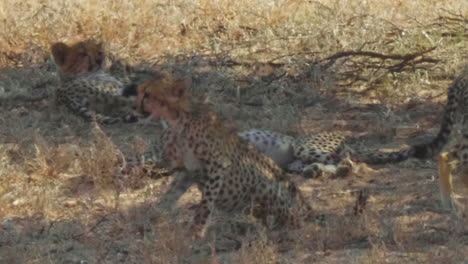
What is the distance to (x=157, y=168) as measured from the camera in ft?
22.3

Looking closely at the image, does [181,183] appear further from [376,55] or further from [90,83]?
[90,83]

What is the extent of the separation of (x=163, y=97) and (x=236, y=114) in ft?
9.07

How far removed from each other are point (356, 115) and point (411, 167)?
1.35 m

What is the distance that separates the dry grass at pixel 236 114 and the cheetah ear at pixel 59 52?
→ 14.1 inches

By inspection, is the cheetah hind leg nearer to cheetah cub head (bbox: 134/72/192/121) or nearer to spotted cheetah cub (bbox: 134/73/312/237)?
spotted cheetah cub (bbox: 134/73/312/237)

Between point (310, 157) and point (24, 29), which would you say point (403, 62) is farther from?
point (24, 29)

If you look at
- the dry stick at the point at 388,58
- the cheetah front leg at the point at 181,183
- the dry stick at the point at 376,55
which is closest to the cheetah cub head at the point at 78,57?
the dry stick at the point at 388,58

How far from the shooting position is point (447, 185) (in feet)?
19.9

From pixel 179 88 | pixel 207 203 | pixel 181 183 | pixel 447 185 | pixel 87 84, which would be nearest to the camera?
pixel 207 203

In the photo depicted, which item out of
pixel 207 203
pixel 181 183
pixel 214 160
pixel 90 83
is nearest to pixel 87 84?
pixel 90 83

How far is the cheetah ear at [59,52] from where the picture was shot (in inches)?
356

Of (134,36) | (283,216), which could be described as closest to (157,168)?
(283,216)

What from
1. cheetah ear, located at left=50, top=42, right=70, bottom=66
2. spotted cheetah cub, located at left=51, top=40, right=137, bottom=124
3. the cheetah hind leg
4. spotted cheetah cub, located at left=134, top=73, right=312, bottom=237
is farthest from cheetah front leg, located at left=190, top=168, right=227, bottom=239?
cheetah ear, located at left=50, top=42, right=70, bottom=66

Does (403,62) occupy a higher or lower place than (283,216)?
higher
